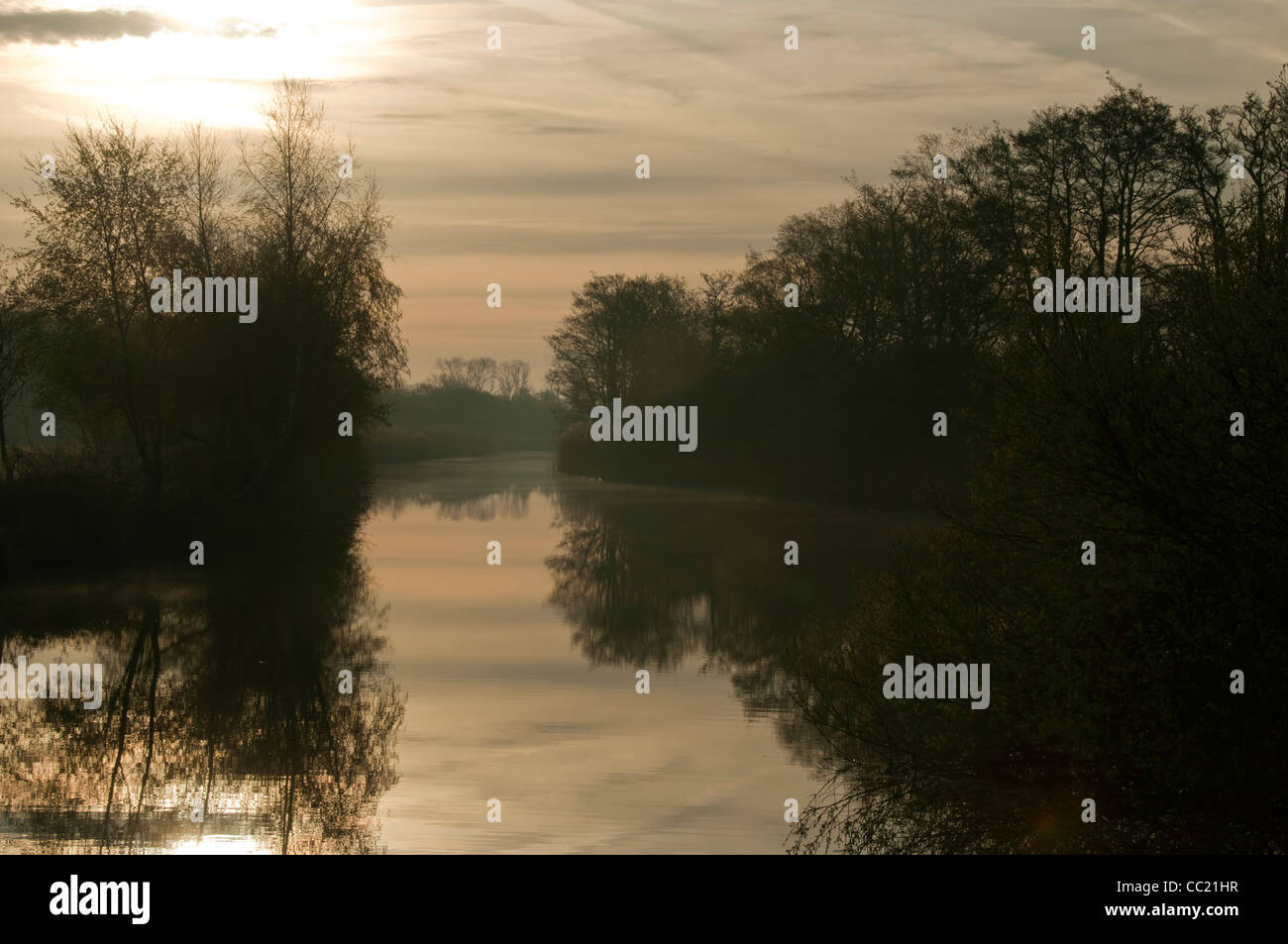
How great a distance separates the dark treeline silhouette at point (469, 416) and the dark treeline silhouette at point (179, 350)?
48257 millimetres

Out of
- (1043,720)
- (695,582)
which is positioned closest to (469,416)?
(695,582)

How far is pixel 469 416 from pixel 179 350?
90.7m

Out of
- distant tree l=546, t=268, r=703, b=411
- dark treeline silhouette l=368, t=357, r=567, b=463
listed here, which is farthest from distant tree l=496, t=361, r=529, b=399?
distant tree l=546, t=268, r=703, b=411

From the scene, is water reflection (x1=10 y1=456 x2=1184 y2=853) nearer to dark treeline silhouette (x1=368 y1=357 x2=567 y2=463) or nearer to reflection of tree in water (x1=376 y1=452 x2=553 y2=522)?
reflection of tree in water (x1=376 y1=452 x2=553 y2=522)

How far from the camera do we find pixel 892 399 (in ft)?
132

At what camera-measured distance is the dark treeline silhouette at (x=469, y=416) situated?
9064cm

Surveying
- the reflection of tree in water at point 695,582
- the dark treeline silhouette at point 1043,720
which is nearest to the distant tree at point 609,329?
the reflection of tree in water at point 695,582

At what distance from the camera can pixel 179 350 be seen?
97.2 ft

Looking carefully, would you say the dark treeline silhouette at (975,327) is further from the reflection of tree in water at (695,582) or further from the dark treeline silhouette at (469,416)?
the dark treeline silhouette at (469,416)

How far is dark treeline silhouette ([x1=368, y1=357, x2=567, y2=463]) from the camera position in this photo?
90638 mm

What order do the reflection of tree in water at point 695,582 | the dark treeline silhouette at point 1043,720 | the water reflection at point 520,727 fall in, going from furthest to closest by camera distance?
the reflection of tree in water at point 695,582 < the water reflection at point 520,727 < the dark treeline silhouette at point 1043,720

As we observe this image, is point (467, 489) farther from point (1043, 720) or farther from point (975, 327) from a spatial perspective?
point (1043, 720)

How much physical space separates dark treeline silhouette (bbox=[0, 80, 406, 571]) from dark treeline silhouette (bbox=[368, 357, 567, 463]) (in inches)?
1900
